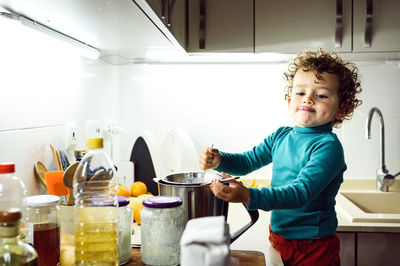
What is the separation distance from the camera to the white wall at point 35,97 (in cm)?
103

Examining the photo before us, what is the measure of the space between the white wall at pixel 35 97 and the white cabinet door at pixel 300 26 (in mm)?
777

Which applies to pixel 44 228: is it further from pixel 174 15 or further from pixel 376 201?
pixel 376 201

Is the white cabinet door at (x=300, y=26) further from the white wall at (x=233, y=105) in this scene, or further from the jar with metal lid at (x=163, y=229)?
the jar with metal lid at (x=163, y=229)

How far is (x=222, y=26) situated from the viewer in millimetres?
1692

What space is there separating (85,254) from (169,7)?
0.76 meters

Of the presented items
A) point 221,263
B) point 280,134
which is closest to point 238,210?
point 280,134

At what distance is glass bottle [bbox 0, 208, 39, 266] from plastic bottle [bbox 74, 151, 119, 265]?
0.15m

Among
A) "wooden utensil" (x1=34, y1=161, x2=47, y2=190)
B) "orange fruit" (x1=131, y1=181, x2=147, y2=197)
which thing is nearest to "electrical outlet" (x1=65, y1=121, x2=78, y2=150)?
"wooden utensil" (x1=34, y1=161, x2=47, y2=190)

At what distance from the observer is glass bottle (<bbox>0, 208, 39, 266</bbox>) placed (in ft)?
2.07

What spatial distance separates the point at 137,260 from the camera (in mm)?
943

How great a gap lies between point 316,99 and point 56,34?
80 centimetres

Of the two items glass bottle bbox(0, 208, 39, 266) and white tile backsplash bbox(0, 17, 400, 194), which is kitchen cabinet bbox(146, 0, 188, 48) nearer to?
white tile backsplash bbox(0, 17, 400, 194)

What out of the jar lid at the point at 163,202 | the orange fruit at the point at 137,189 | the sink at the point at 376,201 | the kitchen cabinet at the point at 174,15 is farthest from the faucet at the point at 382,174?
the jar lid at the point at 163,202

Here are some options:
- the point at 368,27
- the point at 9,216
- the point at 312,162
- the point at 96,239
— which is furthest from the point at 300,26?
the point at 9,216
